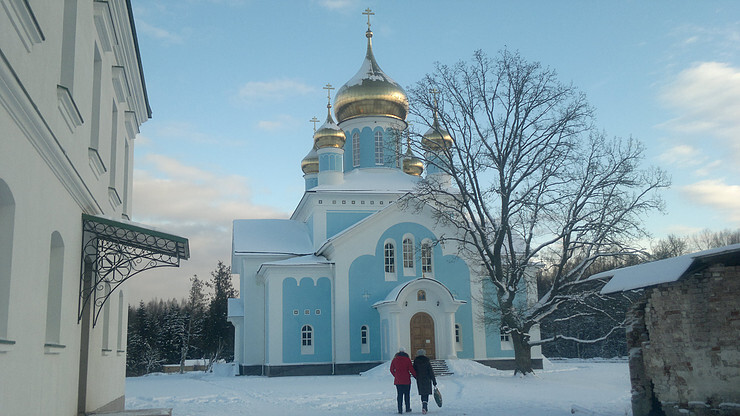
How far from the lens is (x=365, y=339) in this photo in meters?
27.0

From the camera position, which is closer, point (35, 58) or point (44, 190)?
point (35, 58)

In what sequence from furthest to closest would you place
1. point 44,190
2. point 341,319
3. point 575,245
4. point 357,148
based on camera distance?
point 357,148 < point 341,319 < point 575,245 < point 44,190

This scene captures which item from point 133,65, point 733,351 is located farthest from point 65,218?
point 733,351

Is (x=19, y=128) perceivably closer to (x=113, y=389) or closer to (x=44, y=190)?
(x=44, y=190)

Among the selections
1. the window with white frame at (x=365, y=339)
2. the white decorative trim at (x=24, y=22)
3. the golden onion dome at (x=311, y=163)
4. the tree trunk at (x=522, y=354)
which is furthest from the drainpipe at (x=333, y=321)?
the white decorative trim at (x=24, y=22)

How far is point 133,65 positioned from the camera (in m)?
11.8

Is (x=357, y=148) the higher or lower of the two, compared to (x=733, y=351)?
higher

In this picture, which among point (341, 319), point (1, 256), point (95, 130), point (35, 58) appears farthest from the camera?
point (341, 319)

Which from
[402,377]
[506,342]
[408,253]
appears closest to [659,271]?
[402,377]

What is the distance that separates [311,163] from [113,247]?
2815 cm

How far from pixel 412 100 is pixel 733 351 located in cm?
1476

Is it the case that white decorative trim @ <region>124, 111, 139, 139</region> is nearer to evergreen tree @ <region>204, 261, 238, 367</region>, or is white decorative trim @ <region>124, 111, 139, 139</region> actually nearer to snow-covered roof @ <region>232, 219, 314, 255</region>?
snow-covered roof @ <region>232, 219, 314, 255</region>

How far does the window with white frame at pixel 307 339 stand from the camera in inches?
1052

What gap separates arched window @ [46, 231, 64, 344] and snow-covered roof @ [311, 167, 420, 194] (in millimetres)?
22595
